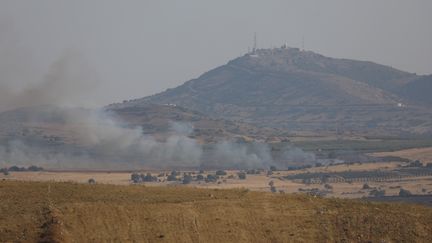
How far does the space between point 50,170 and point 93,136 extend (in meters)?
28.9

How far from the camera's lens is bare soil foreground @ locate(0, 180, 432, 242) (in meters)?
45.2

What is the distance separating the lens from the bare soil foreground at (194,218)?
45.2 meters

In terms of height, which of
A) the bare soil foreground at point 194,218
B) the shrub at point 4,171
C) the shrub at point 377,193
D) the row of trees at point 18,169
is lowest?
the bare soil foreground at point 194,218

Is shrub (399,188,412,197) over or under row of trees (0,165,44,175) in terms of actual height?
under

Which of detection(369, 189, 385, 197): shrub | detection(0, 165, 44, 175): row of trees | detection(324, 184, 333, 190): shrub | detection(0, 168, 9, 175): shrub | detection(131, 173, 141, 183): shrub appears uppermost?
detection(0, 165, 44, 175): row of trees

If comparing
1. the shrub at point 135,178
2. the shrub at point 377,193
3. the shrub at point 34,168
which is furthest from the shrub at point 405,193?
the shrub at point 34,168

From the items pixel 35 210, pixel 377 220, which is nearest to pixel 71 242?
pixel 35 210

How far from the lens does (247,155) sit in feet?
589

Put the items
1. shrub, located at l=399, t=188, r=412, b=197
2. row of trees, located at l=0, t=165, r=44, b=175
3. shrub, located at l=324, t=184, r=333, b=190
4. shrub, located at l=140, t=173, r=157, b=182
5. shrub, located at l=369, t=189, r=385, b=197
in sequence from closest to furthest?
shrub, located at l=399, t=188, r=412, b=197 < shrub, located at l=369, t=189, r=385, b=197 < shrub, located at l=324, t=184, r=333, b=190 < row of trees, located at l=0, t=165, r=44, b=175 < shrub, located at l=140, t=173, r=157, b=182

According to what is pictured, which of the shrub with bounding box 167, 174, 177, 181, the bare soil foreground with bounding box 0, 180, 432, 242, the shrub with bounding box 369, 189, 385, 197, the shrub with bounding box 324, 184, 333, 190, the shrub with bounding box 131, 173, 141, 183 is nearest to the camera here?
the bare soil foreground with bounding box 0, 180, 432, 242

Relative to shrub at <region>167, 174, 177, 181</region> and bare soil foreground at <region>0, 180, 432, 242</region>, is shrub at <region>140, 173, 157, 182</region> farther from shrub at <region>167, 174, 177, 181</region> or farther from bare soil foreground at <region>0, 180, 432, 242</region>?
bare soil foreground at <region>0, 180, 432, 242</region>

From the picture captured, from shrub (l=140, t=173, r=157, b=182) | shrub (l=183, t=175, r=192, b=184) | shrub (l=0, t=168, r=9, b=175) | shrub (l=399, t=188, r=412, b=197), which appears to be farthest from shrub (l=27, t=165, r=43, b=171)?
shrub (l=399, t=188, r=412, b=197)

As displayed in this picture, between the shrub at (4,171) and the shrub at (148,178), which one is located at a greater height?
the shrub at (4,171)

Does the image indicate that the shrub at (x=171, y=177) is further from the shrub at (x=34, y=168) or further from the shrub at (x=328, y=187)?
the shrub at (x=328, y=187)
